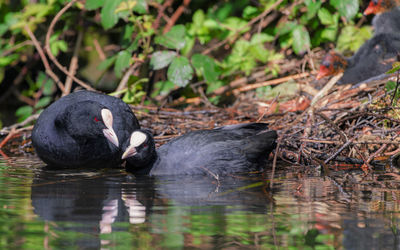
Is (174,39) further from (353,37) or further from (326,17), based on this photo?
(353,37)

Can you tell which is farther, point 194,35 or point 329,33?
point 194,35

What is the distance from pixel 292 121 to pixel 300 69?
1911 millimetres

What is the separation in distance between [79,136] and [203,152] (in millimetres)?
900

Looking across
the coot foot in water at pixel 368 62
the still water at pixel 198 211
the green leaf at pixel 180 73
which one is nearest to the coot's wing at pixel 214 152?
the still water at pixel 198 211

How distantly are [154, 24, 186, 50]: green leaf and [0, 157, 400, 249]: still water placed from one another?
243cm

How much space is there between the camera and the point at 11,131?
610 centimetres

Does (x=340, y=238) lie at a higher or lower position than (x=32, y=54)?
lower

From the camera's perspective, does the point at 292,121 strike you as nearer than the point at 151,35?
Yes

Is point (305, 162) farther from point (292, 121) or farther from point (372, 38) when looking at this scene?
point (372, 38)

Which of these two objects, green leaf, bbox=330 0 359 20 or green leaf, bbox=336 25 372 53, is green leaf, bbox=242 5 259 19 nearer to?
green leaf, bbox=336 25 372 53

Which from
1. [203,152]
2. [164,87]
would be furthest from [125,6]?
[203,152]

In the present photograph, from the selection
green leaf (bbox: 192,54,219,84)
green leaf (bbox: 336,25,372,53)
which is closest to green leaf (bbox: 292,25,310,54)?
green leaf (bbox: 336,25,372,53)

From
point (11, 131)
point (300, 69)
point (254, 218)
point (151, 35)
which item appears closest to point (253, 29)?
point (300, 69)

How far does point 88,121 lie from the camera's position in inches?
175
